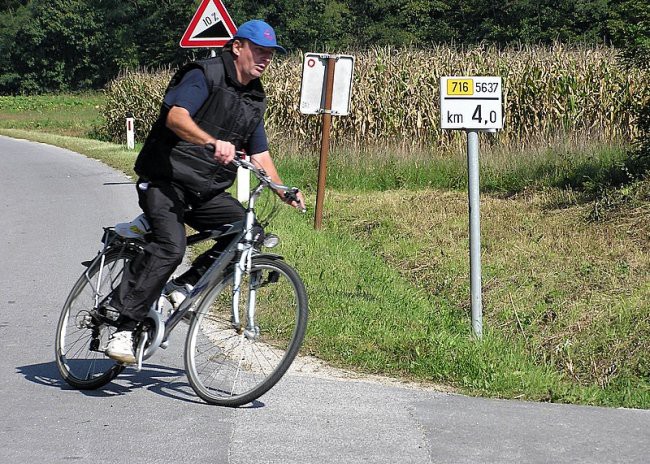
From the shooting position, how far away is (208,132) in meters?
5.59

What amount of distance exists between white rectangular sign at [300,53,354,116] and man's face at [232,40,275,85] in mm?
6362

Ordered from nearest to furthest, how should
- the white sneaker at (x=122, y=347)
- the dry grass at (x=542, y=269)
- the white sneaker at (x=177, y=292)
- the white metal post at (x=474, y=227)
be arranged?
the white sneaker at (x=122, y=347), the white sneaker at (x=177, y=292), the white metal post at (x=474, y=227), the dry grass at (x=542, y=269)

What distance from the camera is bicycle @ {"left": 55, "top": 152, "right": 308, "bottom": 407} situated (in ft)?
18.3

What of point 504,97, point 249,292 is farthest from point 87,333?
point 504,97

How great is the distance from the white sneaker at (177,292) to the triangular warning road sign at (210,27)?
26.8 feet

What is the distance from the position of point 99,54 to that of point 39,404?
88295 mm

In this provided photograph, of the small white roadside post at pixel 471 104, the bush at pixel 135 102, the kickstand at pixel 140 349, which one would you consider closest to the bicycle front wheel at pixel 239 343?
the kickstand at pixel 140 349

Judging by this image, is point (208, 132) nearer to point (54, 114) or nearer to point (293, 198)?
point (293, 198)

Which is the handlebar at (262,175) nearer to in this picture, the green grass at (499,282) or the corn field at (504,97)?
the green grass at (499,282)

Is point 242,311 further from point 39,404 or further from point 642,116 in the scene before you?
point 642,116

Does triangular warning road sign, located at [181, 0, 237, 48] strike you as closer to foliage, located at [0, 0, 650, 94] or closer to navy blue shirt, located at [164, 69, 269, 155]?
navy blue shirt, located at [164, 69, 269, 155]

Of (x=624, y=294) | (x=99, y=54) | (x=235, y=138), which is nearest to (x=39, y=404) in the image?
(x=235, y=138)

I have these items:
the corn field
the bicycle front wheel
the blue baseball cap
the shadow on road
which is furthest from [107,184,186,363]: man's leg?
the corn field

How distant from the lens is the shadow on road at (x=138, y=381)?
5.94 m
